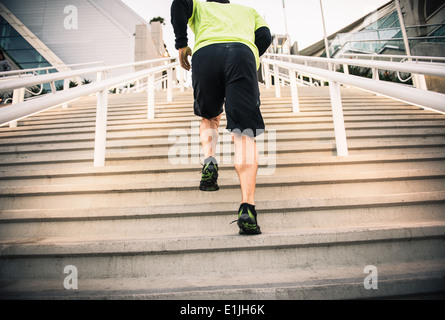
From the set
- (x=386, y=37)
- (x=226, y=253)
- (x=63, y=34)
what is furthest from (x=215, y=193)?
(x=63, y=34)

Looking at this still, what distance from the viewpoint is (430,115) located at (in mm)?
2910

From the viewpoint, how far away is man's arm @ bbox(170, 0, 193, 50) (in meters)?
1.36

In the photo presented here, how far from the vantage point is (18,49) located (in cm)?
1456

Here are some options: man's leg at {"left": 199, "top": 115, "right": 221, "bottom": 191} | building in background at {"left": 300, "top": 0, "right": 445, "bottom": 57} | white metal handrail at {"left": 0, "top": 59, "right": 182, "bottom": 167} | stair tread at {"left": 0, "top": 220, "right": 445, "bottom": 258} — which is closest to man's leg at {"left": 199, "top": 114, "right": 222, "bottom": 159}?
man's leg at {"left": 199, "top": 115, "right": 221, "bottom": 191}

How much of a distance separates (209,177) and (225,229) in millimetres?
339

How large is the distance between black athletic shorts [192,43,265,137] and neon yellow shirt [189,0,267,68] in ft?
0.19

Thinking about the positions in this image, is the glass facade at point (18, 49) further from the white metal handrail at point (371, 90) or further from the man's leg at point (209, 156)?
the white metal handrail at point (371, 90)

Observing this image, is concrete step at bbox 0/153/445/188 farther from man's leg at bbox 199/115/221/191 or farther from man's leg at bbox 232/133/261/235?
man's leg at bbox 232/133/261/235

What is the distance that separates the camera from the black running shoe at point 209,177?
4.90 feet

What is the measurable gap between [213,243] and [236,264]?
0.15 metres

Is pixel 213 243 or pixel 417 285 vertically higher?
pixel 213 243

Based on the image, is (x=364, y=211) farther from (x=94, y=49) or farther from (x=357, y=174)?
(x=94, y=49)

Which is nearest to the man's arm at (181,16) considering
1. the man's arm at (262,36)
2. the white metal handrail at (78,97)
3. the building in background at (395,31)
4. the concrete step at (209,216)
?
the man's arm at (262,36)

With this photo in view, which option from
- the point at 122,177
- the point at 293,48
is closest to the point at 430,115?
the point at 122,177
